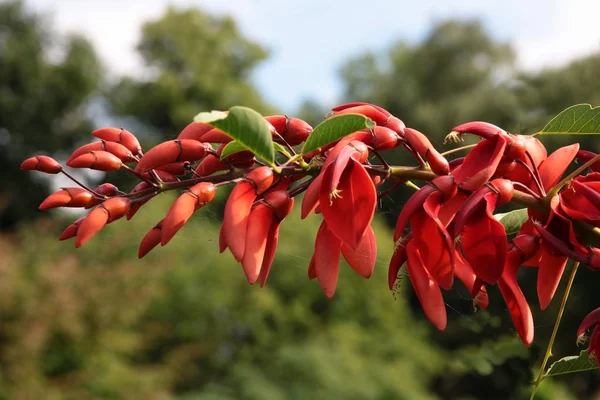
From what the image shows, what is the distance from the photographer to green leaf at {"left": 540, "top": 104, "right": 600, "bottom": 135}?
2.00ft

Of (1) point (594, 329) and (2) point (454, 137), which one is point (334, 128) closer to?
(2) point (454, 137)

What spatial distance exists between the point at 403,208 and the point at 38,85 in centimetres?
1673

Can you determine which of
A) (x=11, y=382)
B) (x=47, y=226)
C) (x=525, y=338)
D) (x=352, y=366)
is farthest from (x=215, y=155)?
(x=47, y=226)

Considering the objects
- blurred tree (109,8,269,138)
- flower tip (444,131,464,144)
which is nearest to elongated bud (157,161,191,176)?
flower tip (444,131,464,144)

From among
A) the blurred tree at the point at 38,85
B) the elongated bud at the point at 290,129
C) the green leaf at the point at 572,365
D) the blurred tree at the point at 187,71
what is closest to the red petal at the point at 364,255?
the elongated bud at the point at 290,129

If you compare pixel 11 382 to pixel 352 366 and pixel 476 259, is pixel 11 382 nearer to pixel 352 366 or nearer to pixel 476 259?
pixel 352 366

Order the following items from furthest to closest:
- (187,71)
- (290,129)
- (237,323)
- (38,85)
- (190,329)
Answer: (187,71) → (38,85) → (237,323) → (190,329) → (290,129)

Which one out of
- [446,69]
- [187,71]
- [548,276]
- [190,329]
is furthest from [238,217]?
[446,69]

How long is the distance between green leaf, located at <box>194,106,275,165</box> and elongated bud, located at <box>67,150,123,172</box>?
10 cm

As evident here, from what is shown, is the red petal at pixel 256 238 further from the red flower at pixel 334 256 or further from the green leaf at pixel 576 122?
the green leaf at pixel 576 122

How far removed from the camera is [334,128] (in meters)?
0.54

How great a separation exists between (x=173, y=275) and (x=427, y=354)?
2543 millimetres

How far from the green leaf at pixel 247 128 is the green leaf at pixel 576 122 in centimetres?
23

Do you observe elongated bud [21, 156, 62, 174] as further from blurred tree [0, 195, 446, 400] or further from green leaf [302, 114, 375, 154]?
blurred tree [0, 195, 446, 400]
